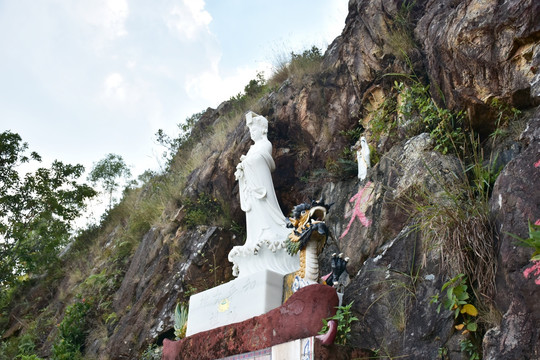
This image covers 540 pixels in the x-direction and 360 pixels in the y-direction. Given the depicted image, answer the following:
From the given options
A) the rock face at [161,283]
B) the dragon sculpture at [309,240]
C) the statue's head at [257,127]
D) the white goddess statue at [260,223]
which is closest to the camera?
the dragon sculpture at [309,240]

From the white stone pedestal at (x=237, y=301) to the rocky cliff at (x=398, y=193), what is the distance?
0.80 m

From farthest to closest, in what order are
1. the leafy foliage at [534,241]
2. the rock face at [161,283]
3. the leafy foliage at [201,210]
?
the leafy foliage at [201,210] → the rock face at [161,283] → the leafy foliage at [534,241]

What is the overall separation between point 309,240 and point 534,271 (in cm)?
223

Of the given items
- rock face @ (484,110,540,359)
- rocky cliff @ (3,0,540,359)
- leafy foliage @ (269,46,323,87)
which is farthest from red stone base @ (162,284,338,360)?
leafy foliage @ (269,46,323,87)

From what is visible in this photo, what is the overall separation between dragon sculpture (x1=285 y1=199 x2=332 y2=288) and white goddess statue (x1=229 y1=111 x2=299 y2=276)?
0.43 meters

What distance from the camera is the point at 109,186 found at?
19469 millimetres

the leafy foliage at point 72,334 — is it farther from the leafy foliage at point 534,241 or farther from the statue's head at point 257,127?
the leafy foliage at point 534,241

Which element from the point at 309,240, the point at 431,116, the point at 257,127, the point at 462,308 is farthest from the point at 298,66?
the point at 462,308

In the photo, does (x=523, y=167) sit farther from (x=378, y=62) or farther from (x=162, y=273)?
(x=162, y=273)

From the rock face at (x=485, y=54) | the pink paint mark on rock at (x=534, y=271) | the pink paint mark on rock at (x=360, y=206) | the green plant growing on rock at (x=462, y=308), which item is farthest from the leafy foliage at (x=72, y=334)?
the pink paint mark on rock at (x=534, y=271)

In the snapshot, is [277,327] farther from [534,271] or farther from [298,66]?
[298,66]

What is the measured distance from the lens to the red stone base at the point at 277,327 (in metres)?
3.99

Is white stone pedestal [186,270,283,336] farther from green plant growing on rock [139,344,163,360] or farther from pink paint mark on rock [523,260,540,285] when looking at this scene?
pink paint mark on rock [523,260,540,285]

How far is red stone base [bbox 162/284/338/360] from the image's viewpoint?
399 centimetres
